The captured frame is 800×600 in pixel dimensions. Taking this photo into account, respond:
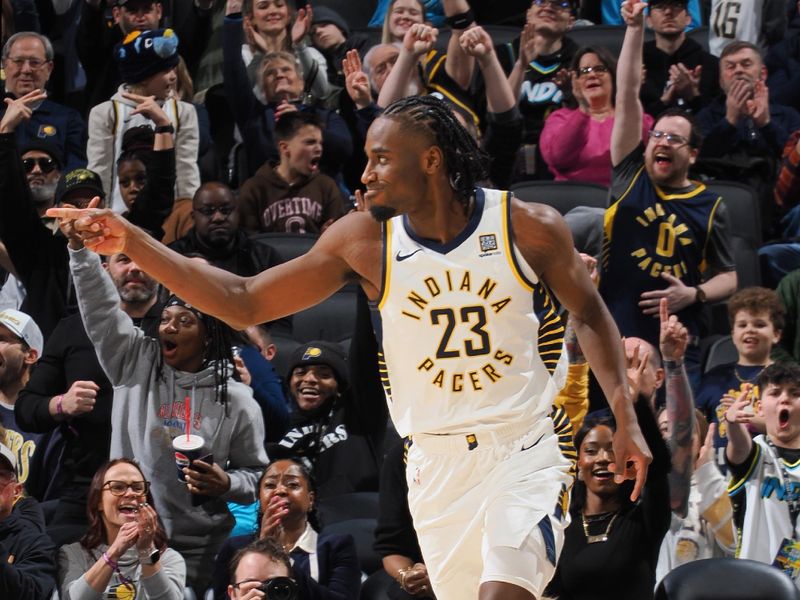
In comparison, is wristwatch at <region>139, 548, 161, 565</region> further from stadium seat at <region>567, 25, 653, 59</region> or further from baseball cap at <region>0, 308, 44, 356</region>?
stadium seat at <region>567, 25, 653, 59</region>

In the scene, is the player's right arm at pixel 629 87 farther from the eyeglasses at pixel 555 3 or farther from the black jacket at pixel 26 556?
the black jacket at pixel 26 556

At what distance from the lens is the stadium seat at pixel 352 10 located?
38.8 ft

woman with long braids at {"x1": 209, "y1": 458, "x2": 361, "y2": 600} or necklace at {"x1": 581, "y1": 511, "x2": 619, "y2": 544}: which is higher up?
necklace at {"x1": 581, "y1": 511, "x2": 619, "y2": 544}

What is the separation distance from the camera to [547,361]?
461 centimetres

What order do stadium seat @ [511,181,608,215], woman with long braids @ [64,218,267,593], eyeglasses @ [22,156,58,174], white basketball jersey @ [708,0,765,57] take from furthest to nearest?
white basketball jersey @ [708,0,765,57]
eyeglasses @ [22,156,58,174]
stadium seat @ [511,181,608,215]
woman with long braids @ [64,218,267,593]

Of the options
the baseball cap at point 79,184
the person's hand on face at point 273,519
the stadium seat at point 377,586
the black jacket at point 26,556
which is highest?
the baseball cap at point 79,184

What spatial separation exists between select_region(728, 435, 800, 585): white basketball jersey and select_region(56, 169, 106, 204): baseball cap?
378 cm

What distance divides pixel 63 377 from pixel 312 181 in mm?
2320

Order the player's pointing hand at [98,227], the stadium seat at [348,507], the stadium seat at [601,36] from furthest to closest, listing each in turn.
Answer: the stadium seat at [601,36], the stadium seat at [348,507], the player's pointing hand at [98,227]

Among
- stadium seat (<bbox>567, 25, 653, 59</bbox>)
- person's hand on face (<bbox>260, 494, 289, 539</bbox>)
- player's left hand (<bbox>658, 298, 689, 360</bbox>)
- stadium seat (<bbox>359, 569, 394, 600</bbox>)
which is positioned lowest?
stadium seat (<bbox>359, 569, 394, 600</bbox>)

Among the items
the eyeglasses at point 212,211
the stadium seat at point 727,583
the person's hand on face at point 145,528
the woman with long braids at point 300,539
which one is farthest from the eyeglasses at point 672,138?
the person's hand on face at point 145,528

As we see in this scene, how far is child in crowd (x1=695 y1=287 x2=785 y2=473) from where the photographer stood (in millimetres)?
7293

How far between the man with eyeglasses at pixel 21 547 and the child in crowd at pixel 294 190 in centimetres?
290

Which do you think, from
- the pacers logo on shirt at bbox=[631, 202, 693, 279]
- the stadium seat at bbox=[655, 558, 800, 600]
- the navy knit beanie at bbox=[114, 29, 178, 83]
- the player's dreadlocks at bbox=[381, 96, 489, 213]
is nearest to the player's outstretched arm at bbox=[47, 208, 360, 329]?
the player's dreadlocks at bbox=[381, 96, 489, 213]
